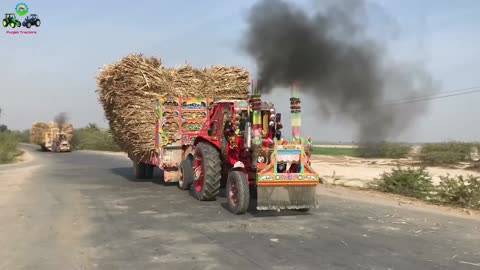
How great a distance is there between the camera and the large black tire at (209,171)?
9781 millimetres

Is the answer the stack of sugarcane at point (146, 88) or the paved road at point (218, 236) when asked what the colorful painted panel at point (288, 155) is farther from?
the stack of sugarcane at point (146, 88)

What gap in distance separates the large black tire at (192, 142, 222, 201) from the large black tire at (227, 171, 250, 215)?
31.0 inches

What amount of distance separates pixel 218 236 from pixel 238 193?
1904mm

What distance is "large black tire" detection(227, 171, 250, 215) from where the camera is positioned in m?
8.54

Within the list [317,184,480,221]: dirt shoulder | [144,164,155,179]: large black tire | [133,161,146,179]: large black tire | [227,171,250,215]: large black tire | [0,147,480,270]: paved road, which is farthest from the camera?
[144,164,155,179]: large black tire

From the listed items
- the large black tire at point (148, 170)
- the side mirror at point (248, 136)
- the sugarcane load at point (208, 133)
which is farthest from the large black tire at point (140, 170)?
the side mirror at point (248, 136)

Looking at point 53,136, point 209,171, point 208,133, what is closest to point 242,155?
point 209,171

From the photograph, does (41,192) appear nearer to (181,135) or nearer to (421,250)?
(181,135)

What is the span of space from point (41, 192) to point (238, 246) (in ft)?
26.7

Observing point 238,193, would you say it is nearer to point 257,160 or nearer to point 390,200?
point 257,160

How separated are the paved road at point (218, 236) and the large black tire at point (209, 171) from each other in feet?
0.84

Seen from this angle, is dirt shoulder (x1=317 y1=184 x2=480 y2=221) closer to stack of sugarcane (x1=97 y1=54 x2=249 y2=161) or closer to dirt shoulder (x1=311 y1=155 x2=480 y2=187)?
dirt shoulder (x1=311 y1=155 x2=480 y2=187)

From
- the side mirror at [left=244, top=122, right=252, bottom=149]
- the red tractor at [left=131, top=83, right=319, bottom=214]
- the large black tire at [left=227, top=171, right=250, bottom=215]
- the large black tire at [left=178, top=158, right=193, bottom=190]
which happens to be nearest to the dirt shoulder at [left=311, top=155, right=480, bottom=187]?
the large black tire at [left=178, top=158, right=193, bottom=190]

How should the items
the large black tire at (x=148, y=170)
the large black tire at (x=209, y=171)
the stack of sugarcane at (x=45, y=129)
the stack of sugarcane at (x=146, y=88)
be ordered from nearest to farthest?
the large black tire at (x=209, y=171)
the stack of sugarcane at (x=146, y=88)
the large black tire at (x=148, y=170)
the stack of sugarcane at (x=45, y=129)
